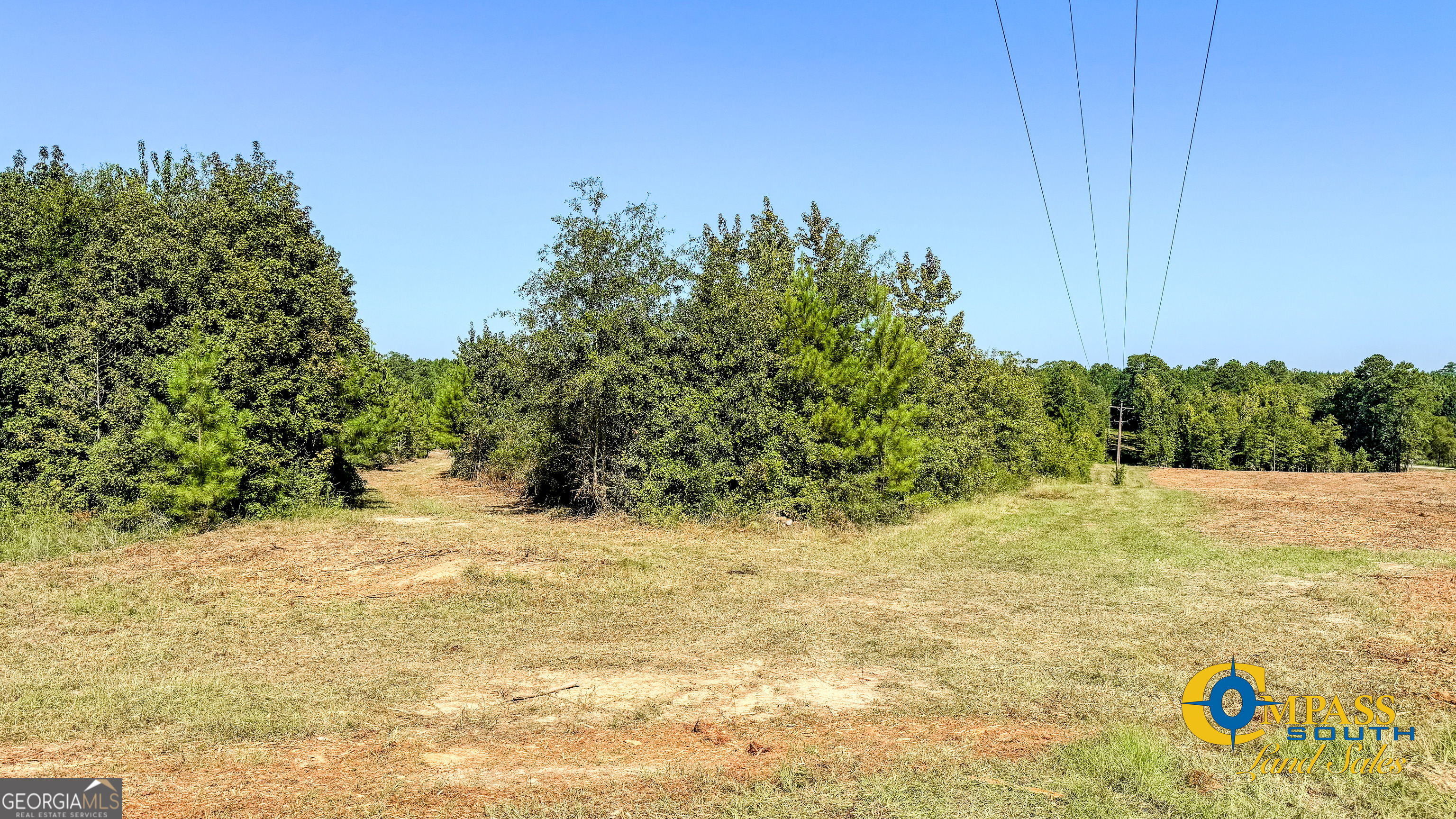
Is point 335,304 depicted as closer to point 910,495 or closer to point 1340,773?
point 910,495

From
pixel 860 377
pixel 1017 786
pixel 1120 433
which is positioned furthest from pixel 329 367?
pixel 1120 433

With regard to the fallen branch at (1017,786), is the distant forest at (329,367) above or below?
above

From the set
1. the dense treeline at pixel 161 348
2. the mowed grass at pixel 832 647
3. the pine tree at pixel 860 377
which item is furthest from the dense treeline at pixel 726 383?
the dense treeline at pixel 161 348

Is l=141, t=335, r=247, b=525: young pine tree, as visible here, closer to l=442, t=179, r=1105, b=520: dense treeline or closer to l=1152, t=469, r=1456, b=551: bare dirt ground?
l=442, t=179, r=1105, b=520: dense treeline

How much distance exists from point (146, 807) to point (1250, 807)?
7.59 metres

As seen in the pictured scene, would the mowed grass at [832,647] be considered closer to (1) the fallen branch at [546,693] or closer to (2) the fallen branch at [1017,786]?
(2) the fallen branch at [1017,786]

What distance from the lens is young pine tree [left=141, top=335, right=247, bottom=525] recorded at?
18.2 m

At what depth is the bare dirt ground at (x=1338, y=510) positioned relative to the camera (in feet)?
63.1

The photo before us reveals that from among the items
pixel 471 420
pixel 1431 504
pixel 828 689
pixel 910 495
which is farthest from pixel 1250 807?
pixel 471 420

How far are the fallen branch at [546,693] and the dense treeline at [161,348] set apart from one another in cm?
1468

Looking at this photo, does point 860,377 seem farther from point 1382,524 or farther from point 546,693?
point 1382,524

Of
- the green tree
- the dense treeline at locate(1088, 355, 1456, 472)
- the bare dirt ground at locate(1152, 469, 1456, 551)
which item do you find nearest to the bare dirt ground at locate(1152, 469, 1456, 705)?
the bare dirt ground at locate(1152, 469, 1456, 551)

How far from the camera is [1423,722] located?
7.10 metres

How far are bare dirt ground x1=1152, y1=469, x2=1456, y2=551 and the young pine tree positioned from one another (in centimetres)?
2468
